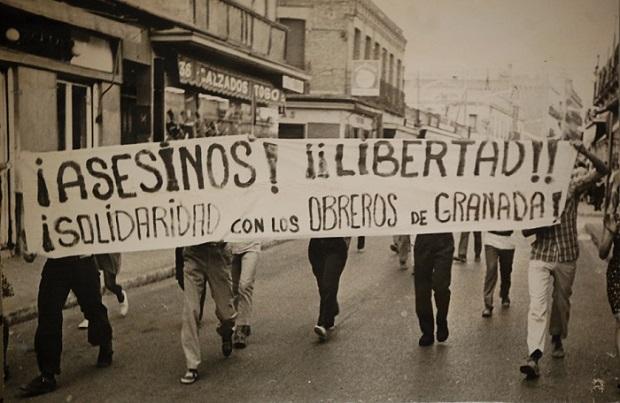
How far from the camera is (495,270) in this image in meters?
8.18

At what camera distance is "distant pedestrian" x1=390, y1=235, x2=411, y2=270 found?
10.1 m

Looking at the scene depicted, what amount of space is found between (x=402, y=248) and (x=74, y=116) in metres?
5.10

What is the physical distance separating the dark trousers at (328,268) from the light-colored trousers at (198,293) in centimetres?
92

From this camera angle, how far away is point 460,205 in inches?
264

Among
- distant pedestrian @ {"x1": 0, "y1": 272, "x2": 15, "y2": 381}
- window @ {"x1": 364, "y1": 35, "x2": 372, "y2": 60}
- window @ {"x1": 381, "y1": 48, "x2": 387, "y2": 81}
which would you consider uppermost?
window @ {"x1": 364, "y1": 35, "x2": 372, "y2": 60}

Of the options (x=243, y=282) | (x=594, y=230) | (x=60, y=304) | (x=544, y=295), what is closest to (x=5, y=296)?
(x=60, y=304)

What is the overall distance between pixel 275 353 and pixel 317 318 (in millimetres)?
698

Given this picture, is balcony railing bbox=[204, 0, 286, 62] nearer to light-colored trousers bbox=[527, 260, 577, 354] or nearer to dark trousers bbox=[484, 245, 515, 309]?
light-colored trousers bbox=[527, 260, 577, 354]

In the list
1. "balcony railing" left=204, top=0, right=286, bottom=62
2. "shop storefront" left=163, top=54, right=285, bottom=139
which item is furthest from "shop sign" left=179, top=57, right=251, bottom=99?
"balcony railing" left=204, top=0, right=286, bottom=62

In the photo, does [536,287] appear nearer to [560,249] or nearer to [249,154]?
[560,249]

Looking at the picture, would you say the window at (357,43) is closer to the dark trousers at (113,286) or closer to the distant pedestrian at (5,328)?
the dark trousers at (113,286)

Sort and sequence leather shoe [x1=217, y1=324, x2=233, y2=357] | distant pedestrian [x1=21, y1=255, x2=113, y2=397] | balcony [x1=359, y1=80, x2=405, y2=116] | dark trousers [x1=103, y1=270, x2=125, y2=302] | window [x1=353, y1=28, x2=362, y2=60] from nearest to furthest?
1. distant pedestrian [x1=21, y1=255, x2=113, y2=397]
2. leather shoe [x1=217, y1=324, x2=233, y2=357]
3. balcony [x1=359, y1=80, x2=405, y2=116]
4. window [x1=353, y1=28, x2=362, y2=60]
5. dark trousers [x1=103, y1=270, x2=125, y2=302]

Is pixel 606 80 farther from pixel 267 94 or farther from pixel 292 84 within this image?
pixel 267 94

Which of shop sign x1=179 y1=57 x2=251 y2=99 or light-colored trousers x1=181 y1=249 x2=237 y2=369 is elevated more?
shop sign x1=179 y1=57 x2=251 y2=99
